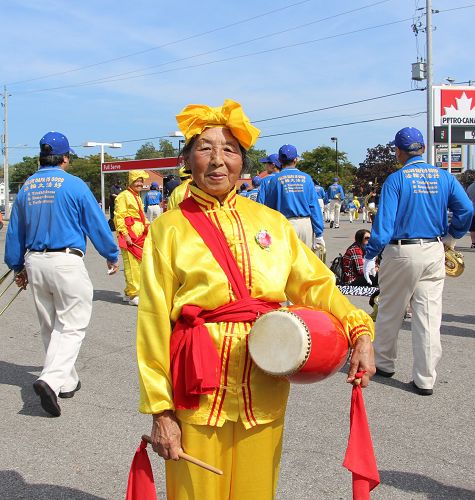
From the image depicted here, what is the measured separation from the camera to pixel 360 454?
2.33 m

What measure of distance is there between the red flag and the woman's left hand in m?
0.81

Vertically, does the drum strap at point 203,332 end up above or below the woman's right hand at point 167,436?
above

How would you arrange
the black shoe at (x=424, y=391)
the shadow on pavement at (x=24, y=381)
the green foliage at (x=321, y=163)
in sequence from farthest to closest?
the green foliage at (x=321, y=163) → the black shoe at (x=424, y=391) → the shadow on pavement at (x=24, y=381)

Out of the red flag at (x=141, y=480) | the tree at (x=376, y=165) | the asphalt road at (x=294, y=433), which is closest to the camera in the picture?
the red flag at (x=141, y=480)

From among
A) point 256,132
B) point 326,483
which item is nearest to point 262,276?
point 256,132

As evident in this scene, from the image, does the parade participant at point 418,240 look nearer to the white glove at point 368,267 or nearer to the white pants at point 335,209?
the white glove at point 368,267

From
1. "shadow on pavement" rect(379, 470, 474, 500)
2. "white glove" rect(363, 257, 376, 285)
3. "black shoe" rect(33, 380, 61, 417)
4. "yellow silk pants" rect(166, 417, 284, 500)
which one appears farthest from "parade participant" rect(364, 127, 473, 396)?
"yellow silk pants" rect(166, 417, 284, 500)

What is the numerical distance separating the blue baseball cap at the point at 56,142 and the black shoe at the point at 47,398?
1.86 m

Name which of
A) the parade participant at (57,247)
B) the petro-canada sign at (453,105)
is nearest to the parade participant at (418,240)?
the parade participant at (57,247)

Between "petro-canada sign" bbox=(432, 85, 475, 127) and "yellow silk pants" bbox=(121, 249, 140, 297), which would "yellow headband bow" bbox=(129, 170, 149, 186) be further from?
"petro-canada sign" bbox=(432, 85, 475, 127)

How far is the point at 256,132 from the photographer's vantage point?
2.54 meters

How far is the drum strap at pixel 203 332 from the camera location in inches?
87.9

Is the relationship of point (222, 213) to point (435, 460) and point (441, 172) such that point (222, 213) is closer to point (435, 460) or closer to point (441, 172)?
point (435, 460)

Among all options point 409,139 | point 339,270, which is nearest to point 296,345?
point 409,139
